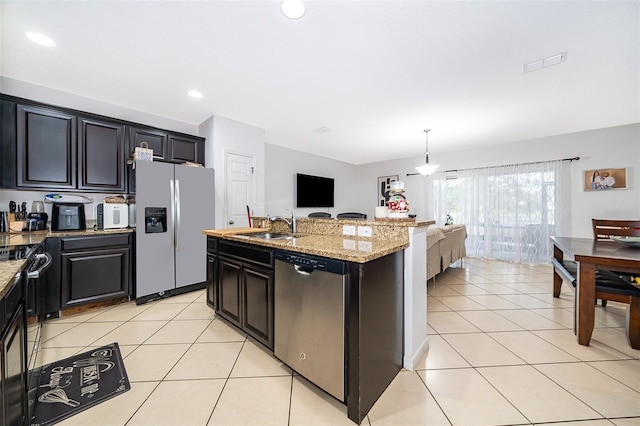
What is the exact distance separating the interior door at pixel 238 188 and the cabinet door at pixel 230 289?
1.50 m

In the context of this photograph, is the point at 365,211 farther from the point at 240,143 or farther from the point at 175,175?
the point at 175,175

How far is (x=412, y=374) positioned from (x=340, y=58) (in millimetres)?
2572

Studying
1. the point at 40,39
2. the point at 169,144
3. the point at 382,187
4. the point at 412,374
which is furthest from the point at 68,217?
the point at 382,187

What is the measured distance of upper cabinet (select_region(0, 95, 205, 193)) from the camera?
229 cm

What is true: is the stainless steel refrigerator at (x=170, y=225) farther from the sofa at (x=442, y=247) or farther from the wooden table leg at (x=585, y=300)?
the wooden table leg at (x=585, y=300)

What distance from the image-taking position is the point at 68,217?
258 centimetres

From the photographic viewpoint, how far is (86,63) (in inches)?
86.9

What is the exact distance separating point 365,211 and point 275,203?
3080 mm

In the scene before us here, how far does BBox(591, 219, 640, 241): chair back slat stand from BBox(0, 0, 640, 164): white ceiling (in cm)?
154

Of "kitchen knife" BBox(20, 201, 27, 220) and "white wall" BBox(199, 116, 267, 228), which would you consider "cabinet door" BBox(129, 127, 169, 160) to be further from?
"kitchen knife" BBox(20, 201, 27, 220)

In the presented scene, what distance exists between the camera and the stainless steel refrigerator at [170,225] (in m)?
2.68

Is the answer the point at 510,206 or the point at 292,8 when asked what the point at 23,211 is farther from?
the point at 510,206

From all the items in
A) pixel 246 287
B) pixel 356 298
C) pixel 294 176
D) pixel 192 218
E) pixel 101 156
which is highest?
pixel 294 176

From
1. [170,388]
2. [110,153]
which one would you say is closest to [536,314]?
[170,388]
